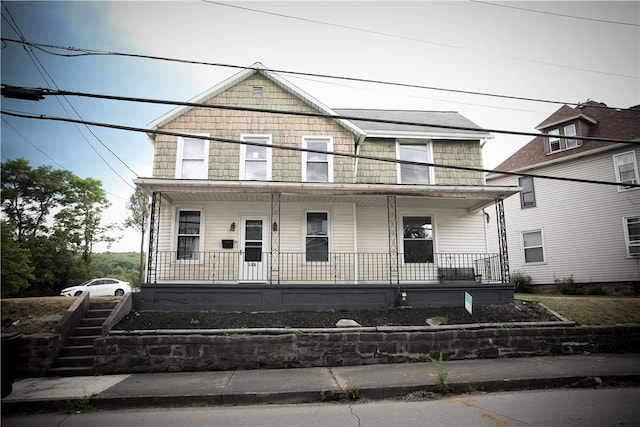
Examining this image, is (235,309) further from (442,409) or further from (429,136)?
(429,136)

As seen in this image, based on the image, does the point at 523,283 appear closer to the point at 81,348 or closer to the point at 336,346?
the point at 336,346

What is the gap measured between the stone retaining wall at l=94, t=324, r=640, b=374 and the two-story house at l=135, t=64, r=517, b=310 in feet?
8.31

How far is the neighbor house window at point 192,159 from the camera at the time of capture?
40.3 feet

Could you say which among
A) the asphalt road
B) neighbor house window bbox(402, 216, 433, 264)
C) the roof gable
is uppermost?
the roof gable

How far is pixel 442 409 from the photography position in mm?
5270

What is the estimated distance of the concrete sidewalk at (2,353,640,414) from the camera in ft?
19.0

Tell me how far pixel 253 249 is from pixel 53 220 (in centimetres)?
2553

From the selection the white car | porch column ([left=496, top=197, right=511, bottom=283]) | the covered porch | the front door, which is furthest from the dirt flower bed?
the white car

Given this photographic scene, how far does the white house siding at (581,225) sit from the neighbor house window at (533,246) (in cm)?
24

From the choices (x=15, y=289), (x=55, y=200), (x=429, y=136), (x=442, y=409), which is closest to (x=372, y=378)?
(x=442, y=409)

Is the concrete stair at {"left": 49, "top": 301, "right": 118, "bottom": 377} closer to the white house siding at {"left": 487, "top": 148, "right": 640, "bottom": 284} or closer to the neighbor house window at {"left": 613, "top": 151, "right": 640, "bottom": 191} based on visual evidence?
the white house siding at {"left": 487, "top": 148, "right": 640, "bottom": 284}

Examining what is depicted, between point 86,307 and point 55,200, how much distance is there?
25904 millimetres

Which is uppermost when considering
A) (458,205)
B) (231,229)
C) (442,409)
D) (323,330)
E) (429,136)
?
(429,136)

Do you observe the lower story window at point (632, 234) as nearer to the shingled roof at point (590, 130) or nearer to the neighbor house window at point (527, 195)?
the shingled roof at point (590, 130)
